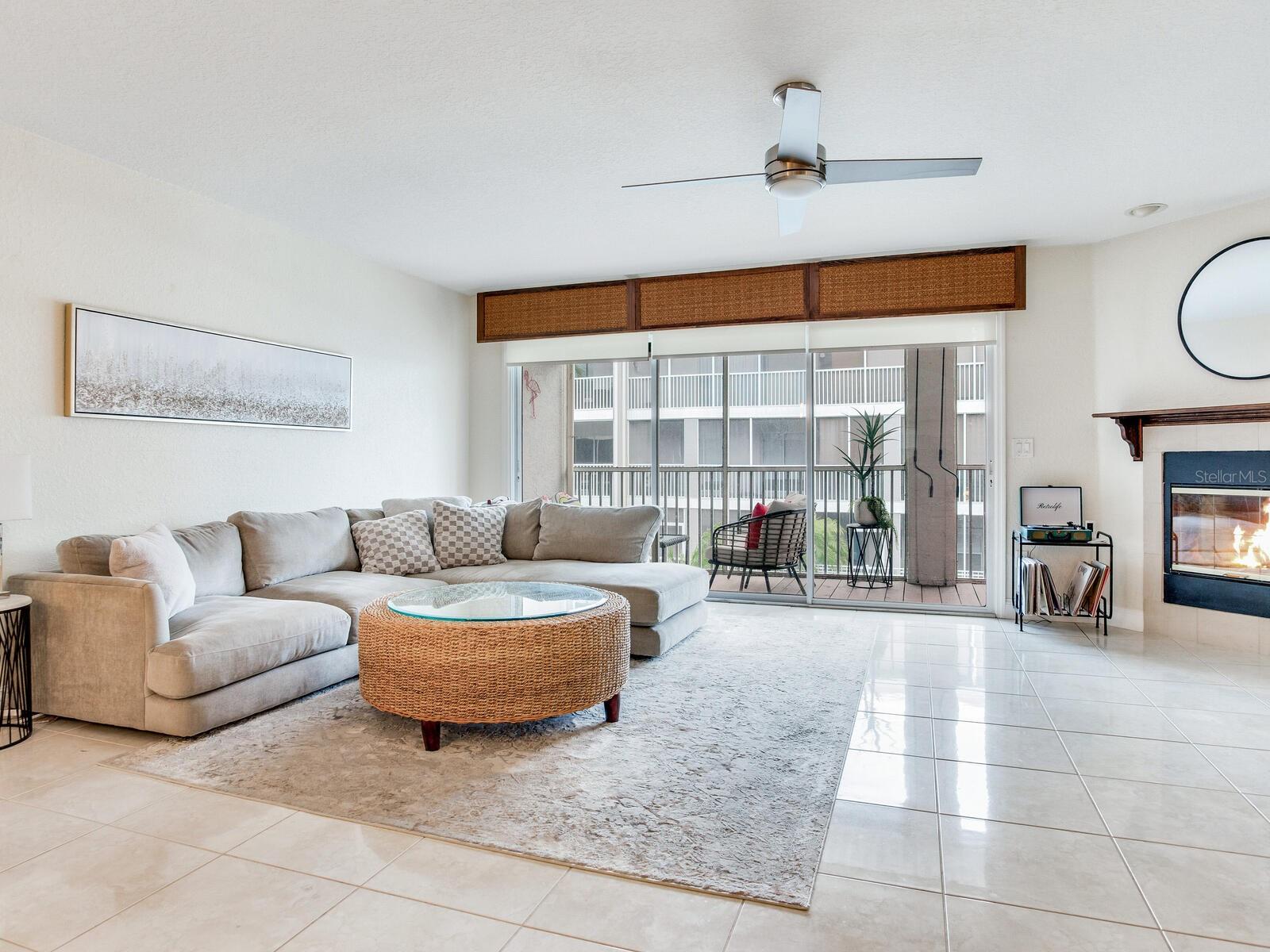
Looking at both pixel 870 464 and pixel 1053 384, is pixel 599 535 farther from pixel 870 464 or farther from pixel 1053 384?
pixel 1053 384

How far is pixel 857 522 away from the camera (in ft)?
18.8

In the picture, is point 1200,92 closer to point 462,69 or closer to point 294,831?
point 462,69

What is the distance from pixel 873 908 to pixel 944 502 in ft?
13.7

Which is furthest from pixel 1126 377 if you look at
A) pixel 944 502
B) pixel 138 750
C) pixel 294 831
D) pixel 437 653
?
pixel 138 750

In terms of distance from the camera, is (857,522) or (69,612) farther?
(857,522)

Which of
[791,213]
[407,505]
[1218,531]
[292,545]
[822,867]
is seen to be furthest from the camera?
[407,505]

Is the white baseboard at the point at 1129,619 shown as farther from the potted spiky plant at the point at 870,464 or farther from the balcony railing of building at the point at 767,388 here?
the balcony railing of building at the point at 767,388

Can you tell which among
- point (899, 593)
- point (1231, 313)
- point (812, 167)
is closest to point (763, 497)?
point (899, 593)

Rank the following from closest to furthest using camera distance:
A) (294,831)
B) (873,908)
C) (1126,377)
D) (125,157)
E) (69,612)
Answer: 1. (873,908)
2. (294,831)
3. (69,612)
4. (125,157)
5. (1126,377)

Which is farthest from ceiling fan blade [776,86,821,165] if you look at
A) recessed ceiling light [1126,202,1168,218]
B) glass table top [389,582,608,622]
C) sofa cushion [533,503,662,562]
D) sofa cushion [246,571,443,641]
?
sofa cushion [246,571,443,641]

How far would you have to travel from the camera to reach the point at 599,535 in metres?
4.92

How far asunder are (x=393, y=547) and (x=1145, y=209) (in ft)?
15.5

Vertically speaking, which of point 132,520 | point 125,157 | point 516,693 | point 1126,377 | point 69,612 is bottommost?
point 516,693

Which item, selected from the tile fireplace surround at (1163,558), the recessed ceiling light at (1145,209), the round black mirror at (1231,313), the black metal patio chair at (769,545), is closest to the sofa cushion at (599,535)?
the black metal patio chair at (769,545)
